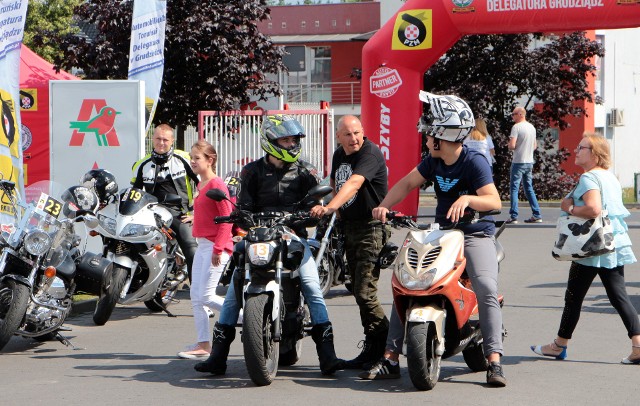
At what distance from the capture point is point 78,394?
752 cm

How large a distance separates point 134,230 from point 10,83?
98.5 inches

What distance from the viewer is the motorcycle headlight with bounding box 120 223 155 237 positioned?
34.4ft

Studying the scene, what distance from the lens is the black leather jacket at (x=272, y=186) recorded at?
326 inches

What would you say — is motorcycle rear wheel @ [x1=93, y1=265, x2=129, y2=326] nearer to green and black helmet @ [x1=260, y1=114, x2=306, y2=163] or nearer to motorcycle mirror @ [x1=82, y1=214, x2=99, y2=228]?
motorcycle mirror @ [x1=82, y1=214, x2=99, y2=228]

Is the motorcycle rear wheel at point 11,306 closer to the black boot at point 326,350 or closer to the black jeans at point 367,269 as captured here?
the black boot at point 326,350

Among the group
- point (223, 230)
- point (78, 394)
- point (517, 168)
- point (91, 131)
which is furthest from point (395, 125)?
point (78, 394)

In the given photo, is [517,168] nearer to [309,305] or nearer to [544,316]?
[544,316]

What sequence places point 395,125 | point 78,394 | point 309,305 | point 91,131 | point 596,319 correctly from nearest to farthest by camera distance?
point 78,394, point 309,305, point 596,319, point 91,131, point 395,125

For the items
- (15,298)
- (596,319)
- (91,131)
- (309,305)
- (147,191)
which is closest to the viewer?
(309,305)

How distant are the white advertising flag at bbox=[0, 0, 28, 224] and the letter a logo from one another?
1269 mm

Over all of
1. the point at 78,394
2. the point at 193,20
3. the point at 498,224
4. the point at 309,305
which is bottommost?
the point at 78,394

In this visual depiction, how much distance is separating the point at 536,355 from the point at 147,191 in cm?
443

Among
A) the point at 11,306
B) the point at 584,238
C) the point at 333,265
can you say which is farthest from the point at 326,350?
the point at 333,265

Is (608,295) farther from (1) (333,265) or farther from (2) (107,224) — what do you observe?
(2) (107,224)
